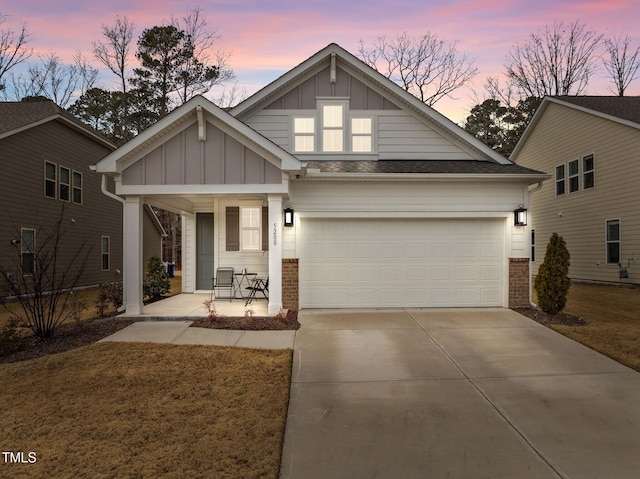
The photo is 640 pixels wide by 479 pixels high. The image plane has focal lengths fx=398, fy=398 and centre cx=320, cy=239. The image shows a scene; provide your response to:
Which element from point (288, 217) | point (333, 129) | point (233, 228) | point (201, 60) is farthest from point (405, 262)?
point (201, 60)

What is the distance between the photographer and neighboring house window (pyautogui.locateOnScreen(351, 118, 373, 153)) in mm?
10695

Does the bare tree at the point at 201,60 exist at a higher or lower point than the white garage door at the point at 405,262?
higher

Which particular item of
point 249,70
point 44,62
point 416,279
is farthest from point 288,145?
point 44,62

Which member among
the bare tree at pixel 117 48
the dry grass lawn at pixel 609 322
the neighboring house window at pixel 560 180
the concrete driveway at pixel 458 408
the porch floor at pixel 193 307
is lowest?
the concrete driveway at pixel 458 408

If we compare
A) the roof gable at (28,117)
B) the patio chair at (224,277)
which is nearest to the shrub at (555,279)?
the patio chair at (224,277)

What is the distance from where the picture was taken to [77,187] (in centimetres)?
1545

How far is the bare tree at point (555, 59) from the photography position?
74.8 ft

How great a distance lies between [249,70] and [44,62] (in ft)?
40.3

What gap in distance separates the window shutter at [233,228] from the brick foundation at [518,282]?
6.85 meters

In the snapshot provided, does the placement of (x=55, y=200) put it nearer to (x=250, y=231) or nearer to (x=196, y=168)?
(x=250, y=231)

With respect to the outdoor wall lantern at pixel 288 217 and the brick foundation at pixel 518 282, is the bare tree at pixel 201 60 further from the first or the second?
the brick foundation at pixel 518 282

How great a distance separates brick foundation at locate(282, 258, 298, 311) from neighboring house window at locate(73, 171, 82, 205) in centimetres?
1083

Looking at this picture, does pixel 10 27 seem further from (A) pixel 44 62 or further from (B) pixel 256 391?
(B) pixel 256 391

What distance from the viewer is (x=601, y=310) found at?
9492 mm
